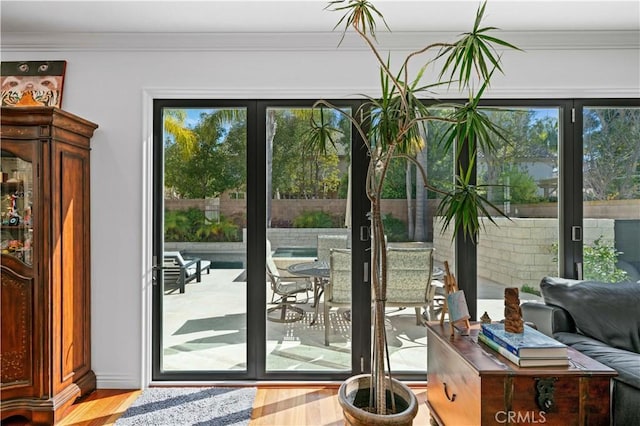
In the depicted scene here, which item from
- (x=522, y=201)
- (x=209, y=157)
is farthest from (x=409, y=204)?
(x=209, y=157)

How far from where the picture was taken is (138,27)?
9.02 ft

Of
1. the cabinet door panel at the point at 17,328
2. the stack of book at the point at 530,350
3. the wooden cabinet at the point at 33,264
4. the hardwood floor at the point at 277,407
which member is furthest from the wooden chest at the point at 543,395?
the cabinet door panel at the point at 17,328

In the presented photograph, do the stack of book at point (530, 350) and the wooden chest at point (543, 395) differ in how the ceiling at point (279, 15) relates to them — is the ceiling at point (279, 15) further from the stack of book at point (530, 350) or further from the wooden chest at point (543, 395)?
the wooden chest at point (543, 395)

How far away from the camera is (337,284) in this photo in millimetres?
2943

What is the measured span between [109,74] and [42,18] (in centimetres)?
49

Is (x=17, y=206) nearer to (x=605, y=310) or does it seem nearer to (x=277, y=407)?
(x=277, y=407)

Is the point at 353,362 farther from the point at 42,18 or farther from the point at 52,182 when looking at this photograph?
the point at 42,18

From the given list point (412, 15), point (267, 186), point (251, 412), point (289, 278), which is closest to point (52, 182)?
point (267, 186)

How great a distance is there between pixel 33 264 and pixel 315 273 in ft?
5.93

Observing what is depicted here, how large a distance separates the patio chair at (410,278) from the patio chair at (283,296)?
2.12ft

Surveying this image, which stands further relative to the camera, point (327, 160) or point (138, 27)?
point (327, 160)

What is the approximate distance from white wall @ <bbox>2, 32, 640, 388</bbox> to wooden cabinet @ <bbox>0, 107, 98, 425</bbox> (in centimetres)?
36

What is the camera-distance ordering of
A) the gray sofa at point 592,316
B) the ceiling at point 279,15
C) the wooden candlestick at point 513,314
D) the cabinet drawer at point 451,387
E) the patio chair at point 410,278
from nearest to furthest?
the cabinet drawer at point 451,387 < the wooden candlestick at point 513,314 < the gray sofa at point 592,316 < the ceiling at point 279,15 < the patio chair at point 410,278

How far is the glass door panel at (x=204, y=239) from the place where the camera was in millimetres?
2939
